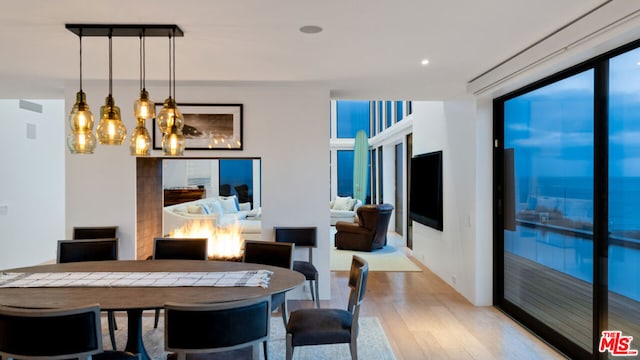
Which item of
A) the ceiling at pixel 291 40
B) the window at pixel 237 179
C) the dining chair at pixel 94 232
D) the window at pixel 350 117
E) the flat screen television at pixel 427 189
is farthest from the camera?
the window at pixel 350 117

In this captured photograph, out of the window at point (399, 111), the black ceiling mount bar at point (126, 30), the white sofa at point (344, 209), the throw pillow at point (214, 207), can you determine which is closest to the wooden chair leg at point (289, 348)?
the black ceiling mount bar at point (126, 30)

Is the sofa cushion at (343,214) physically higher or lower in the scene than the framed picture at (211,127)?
lower

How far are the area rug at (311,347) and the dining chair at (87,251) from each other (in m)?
0.31

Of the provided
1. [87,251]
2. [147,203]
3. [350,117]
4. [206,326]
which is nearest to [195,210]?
[147,203]

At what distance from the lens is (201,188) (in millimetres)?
7457

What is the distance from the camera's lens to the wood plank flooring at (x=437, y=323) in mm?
3252

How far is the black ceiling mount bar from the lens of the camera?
8.98 feet

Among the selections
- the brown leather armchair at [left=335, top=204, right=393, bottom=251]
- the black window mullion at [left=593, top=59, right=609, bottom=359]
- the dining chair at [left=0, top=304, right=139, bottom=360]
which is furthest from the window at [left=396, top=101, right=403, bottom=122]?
the dining chair at [left=0, top=304, right=139, bottom=360]

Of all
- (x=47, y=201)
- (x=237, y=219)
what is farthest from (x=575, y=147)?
(x=47, y=201)

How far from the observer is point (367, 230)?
739 cm

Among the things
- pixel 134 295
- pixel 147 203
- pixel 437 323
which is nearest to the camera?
pixel 134 295

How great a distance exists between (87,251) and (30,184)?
3.59m

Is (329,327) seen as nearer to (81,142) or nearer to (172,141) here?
(172,141)

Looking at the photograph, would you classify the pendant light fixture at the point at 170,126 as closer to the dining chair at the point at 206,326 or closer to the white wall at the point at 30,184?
the dining chair at the point at 206,326
